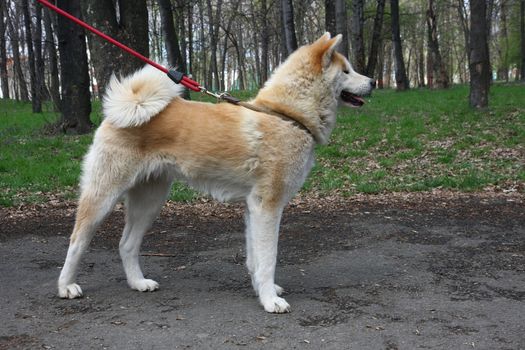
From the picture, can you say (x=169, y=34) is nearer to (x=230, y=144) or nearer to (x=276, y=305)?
(x=230, y=144)

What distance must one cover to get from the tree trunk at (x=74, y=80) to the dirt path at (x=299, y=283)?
6.02 meters

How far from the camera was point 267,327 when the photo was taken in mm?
3600

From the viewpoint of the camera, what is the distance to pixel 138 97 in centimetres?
413

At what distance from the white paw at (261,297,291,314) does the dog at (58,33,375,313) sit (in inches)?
1.4

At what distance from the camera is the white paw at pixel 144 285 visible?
4348 mm

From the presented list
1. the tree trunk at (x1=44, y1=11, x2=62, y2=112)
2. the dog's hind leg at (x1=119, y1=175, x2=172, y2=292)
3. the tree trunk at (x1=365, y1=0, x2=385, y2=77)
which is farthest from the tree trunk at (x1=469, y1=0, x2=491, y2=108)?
the dog's hind leg at (x1=119, y1=175, x2=172, y2=292)

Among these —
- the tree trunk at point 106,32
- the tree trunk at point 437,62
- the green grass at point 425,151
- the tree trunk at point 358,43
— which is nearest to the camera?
the green grass at point 425,151

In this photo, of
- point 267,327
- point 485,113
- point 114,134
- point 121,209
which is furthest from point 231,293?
point 485,113

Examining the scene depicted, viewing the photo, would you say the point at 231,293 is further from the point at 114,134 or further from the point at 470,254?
the point at 470,254

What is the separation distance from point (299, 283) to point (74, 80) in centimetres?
996

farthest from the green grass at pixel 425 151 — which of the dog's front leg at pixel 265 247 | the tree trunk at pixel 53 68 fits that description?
the tree trunk at pixel 53 68

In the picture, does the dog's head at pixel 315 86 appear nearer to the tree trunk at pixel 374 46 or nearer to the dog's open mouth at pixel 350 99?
the dog's open mouth at pixel 350 99

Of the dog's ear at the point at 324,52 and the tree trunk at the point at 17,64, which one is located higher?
the tree trunk at the point at 17,64

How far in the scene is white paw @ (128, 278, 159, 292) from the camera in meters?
4.35
